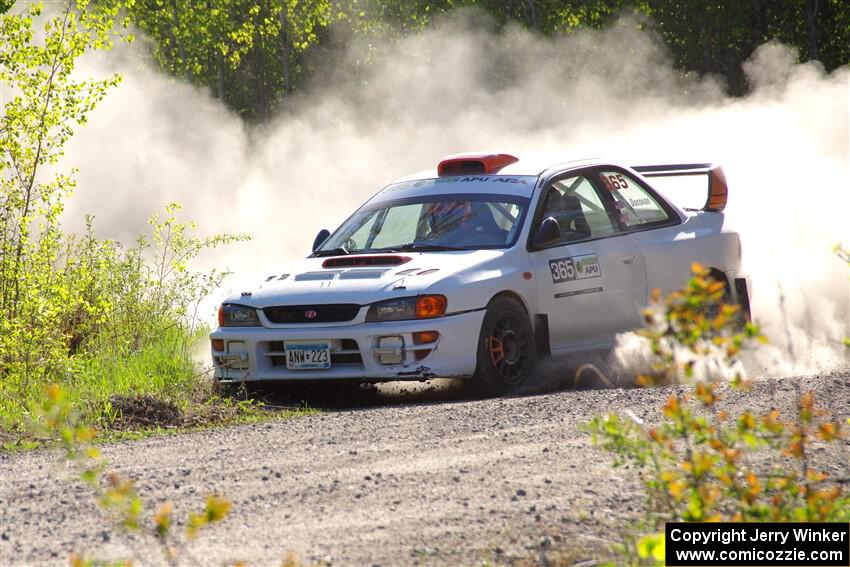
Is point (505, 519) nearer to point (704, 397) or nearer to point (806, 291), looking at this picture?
point (704, 397)

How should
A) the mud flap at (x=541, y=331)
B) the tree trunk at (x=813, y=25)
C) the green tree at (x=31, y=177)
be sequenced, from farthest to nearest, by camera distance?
the tree trunk at (x=813, y=25)
the green tree at (x=31, y=177)
the mud flap at (x=541, y=331)

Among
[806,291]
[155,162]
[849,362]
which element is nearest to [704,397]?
[849,362]

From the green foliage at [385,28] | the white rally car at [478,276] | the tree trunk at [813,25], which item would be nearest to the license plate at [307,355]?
the white rally car at [478,276]

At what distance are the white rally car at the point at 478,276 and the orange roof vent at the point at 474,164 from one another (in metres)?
0.01

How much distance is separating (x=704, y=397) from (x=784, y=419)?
3.08 metres

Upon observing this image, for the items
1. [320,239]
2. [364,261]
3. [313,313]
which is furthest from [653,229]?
[313,313]

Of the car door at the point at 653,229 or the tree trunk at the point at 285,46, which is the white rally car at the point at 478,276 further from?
the tree trunk at the point at 285,46

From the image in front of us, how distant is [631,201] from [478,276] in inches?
80.6

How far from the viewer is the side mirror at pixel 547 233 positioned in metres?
10.0

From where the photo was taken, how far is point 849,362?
35.3ft

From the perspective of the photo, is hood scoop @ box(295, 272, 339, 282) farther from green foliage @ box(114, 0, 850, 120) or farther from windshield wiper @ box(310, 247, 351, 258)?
green foliage @ box(114, 0, 850, 120)

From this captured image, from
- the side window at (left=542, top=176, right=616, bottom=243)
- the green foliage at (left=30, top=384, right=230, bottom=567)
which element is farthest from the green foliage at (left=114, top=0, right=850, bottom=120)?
the green foliage at (left=30, top=384, right=230, bottom=567)

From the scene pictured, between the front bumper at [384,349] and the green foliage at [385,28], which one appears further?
the green foliage at [385,28]

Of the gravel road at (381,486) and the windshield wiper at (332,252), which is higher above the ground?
the windshield wiper at (332,252)
